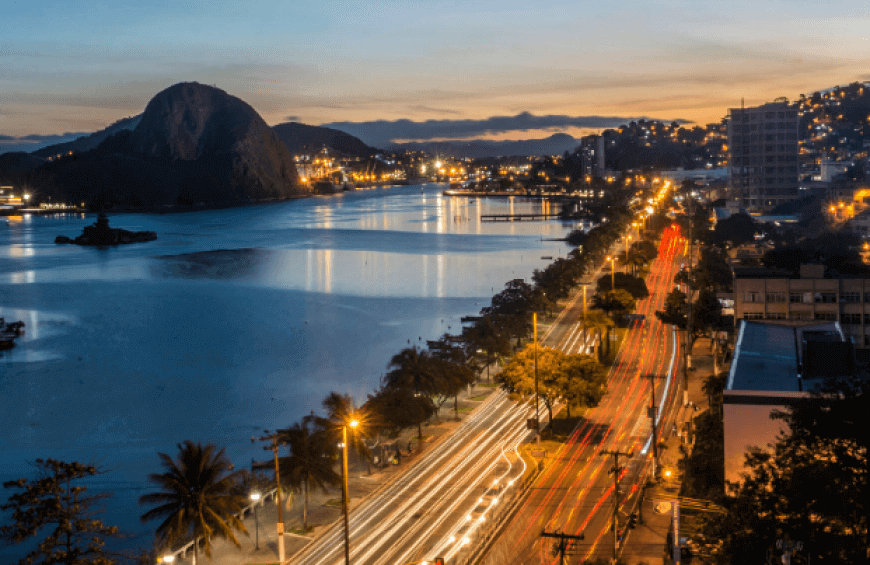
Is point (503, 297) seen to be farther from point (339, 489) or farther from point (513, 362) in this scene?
point (339, 489)

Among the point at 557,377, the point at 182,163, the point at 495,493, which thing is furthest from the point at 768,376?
the point at 182,163

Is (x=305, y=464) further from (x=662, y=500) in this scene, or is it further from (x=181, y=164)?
(x=181, y=164)

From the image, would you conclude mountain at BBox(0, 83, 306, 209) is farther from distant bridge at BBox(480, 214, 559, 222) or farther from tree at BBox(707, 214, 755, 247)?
tree at BBox(707, 214, 755, 247)

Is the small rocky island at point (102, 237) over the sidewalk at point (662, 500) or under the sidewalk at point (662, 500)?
over

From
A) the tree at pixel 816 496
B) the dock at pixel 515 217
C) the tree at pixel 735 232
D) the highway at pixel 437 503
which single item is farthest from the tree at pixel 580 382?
the dock at pixel 515 217

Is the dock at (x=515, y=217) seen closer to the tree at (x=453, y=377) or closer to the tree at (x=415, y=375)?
the tree at (x=453, y=377)
